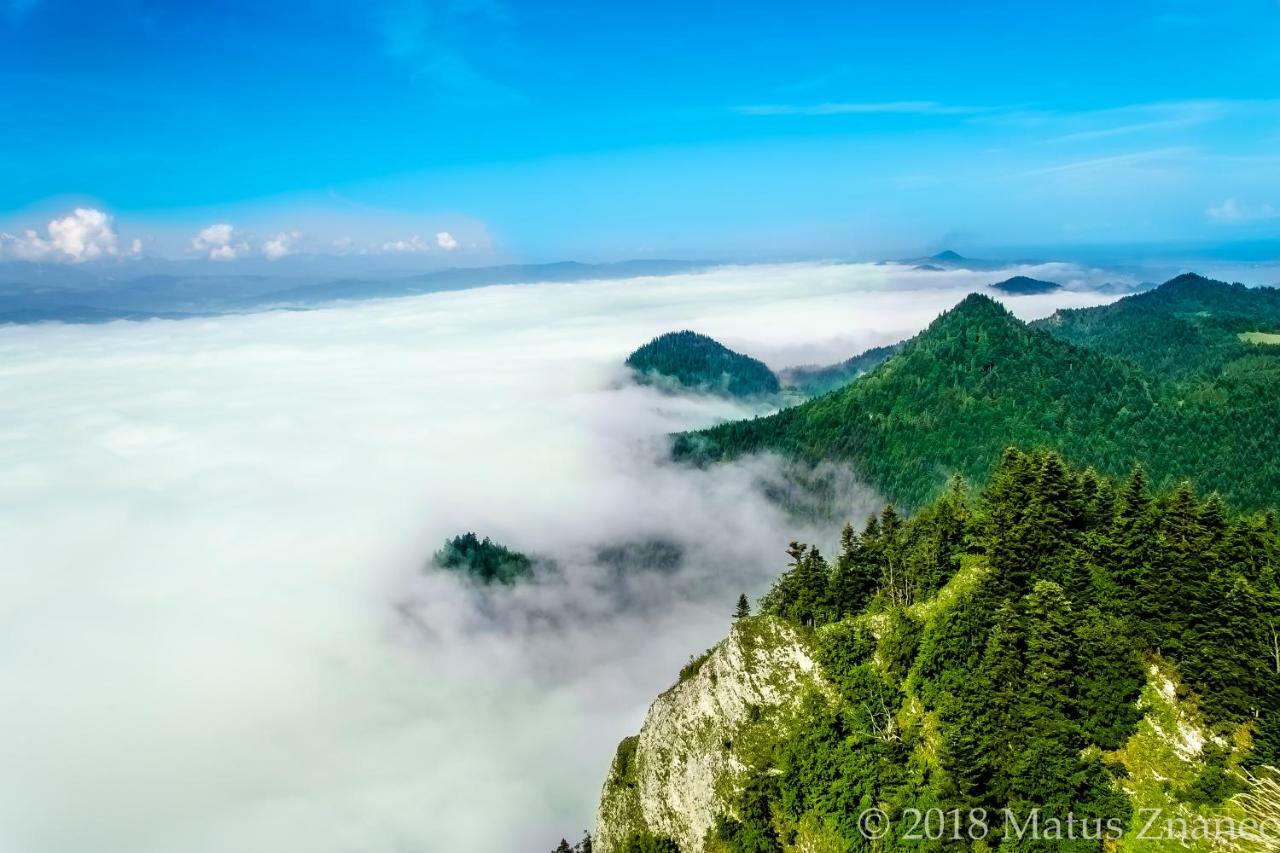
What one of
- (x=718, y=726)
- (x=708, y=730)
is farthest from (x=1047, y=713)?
(x=708, y=730)

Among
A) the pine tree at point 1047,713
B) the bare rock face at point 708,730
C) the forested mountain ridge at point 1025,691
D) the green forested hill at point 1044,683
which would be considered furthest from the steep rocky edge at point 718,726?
the pine tree at point 1047,713

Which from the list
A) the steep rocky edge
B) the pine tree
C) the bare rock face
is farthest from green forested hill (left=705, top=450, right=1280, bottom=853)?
the bare rock face

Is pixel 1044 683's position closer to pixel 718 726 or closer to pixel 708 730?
pixel 718 726

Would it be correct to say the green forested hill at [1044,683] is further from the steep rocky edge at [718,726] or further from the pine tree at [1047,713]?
the steep rocky edge at [718,726]

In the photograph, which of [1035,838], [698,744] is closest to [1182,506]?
[1035,838]

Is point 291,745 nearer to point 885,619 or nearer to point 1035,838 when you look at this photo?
point 885,619
